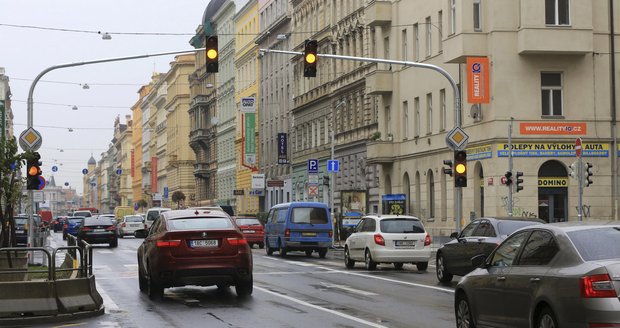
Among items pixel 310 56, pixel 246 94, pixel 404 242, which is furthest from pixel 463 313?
pixel 246 94

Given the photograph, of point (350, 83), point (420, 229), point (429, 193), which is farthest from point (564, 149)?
point (350, 83)

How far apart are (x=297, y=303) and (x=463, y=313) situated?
6.22m

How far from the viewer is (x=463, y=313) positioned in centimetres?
1361

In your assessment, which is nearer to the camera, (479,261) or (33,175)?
(479,261)

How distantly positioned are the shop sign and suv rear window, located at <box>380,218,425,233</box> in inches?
628

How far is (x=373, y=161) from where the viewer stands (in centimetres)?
5953

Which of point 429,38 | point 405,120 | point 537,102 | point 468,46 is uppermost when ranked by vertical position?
point 429,38

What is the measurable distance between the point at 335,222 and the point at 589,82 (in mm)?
14550

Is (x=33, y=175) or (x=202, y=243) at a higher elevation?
(x=33, y=175)

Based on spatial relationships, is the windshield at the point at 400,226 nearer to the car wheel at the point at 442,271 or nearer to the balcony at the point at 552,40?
the car wheel at the point at 442,271

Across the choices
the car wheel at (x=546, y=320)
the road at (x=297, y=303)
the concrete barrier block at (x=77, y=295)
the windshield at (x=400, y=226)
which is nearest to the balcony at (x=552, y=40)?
the windshield at (x=400, y=226)

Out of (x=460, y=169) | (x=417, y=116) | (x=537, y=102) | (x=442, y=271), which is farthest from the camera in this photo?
(x=417, y=116)

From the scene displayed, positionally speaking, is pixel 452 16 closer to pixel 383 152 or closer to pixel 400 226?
pixel 383 152

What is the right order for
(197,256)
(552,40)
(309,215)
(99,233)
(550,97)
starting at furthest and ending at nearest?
(99,233) < (550,97) < (552,40) < (309,215) < (197,256)
